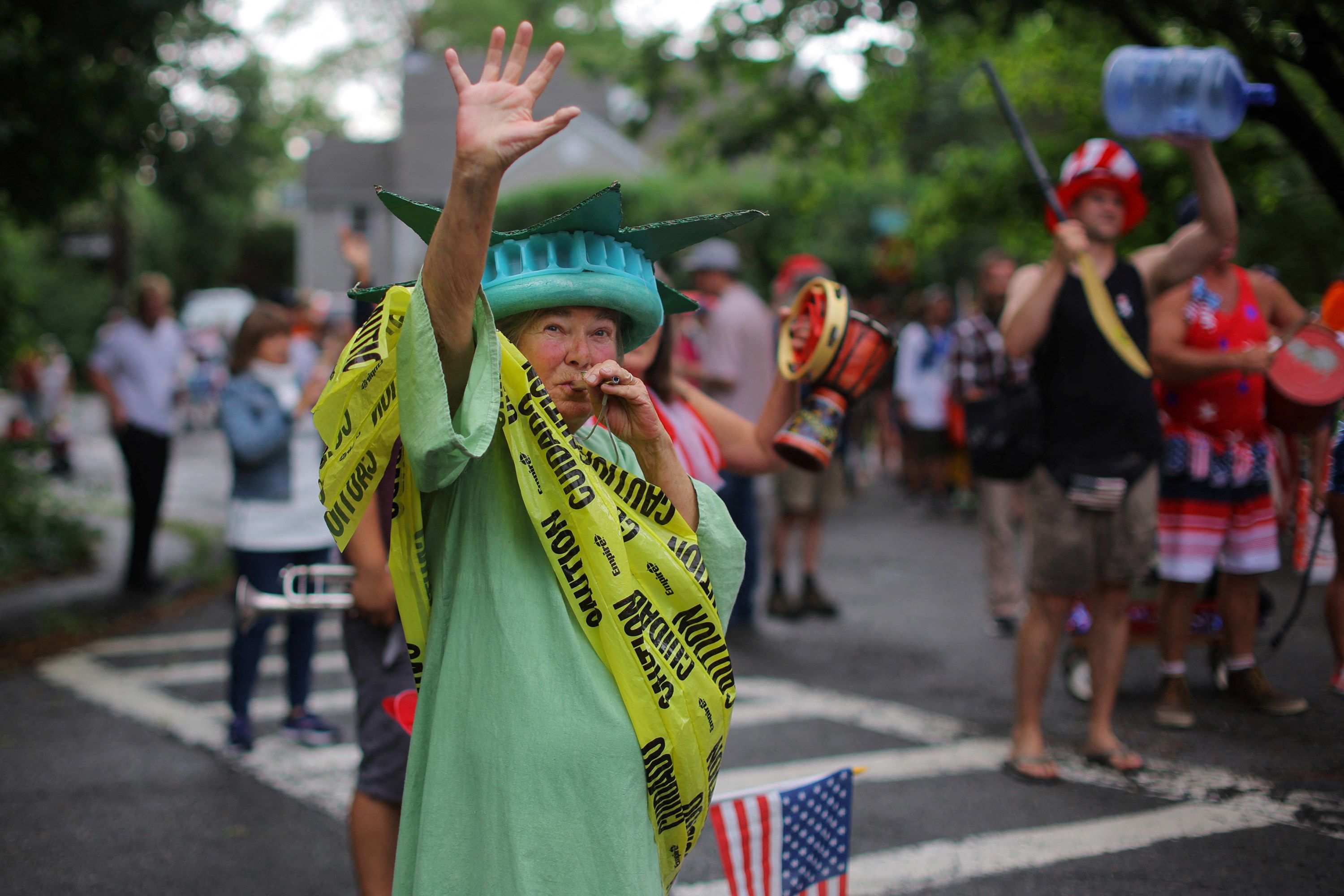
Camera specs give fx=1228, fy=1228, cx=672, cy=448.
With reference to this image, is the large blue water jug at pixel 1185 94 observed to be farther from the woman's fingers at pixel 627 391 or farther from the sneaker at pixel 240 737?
the sneaker at pixel 240 737

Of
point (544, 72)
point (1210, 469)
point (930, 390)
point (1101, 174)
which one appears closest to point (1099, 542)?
point (1210, 469)

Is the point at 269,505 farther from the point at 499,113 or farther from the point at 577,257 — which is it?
the point at 499,113

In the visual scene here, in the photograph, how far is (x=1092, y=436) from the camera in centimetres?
451

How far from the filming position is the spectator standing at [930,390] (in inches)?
493

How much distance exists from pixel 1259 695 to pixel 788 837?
3193mm

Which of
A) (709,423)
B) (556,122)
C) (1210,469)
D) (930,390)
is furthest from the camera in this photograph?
(930,390)

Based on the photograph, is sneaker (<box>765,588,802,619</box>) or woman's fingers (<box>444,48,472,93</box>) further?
sneaker (<box>765,588,802,619</box>)

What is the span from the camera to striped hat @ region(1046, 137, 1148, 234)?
4.59 metres

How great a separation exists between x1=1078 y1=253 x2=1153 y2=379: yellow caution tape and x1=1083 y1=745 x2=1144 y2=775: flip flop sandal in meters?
1.44

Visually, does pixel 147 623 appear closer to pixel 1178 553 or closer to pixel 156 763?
pixel 156 763

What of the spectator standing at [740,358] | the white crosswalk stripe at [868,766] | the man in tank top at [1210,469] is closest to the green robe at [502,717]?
the white crosswalk stripe at [868,766]

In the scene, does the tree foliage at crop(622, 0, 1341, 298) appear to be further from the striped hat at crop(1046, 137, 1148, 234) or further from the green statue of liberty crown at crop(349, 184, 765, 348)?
the green statue of liberty crown at crop(349, 184, 765, 348)

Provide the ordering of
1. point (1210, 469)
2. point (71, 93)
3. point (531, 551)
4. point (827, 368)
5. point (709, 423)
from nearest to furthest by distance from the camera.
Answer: point (531, 551)
point (827, 368)
point (709, 423)
point (1210, 469)
point (71, 93)

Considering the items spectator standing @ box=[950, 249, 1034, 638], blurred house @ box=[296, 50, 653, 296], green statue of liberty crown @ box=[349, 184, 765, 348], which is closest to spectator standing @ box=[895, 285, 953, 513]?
spectator standing @ box=[950, 249, 1034, 638]
